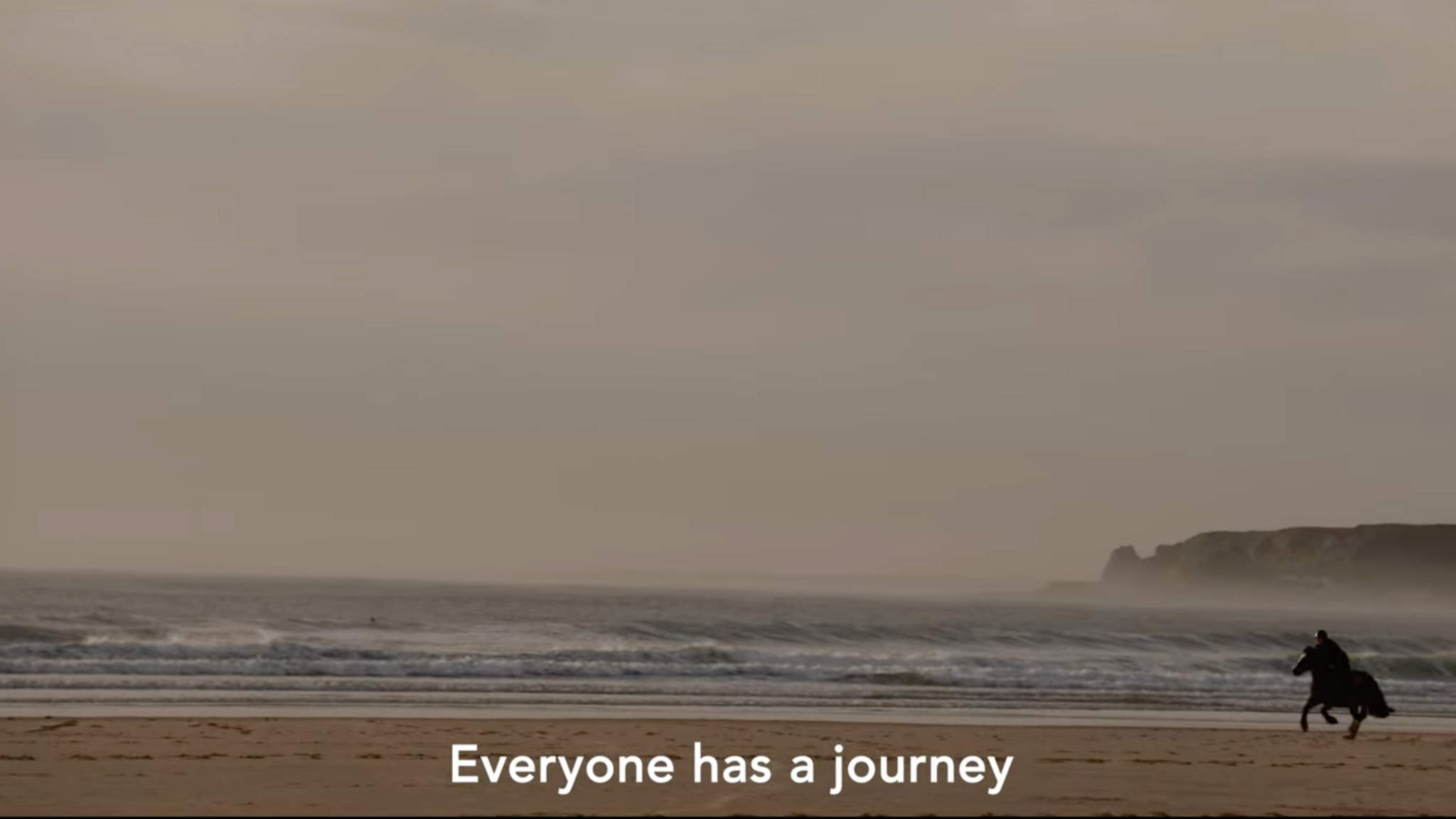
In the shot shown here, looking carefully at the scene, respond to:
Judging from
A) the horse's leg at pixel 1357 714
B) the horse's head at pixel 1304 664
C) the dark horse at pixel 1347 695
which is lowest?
the horse's leg at pixel 1357 714

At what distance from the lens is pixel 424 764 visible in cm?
1670

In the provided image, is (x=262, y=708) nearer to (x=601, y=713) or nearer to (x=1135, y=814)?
(x=601, y=713)

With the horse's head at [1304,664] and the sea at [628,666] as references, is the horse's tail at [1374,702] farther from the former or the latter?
the sea at [628,666]

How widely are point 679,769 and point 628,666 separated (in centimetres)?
1623

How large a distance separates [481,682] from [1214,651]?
1183 inches

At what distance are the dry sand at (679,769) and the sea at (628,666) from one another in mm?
3538

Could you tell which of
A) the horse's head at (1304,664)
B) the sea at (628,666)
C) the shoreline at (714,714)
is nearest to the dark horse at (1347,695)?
the horse's head at (1304,664)

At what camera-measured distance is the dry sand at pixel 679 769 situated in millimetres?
14352

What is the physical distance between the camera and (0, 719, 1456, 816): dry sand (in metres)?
14.4

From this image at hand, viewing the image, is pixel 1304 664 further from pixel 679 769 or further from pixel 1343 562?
pixel 1343 562

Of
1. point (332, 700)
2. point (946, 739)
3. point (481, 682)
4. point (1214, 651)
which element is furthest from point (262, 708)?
point (1214, 651)

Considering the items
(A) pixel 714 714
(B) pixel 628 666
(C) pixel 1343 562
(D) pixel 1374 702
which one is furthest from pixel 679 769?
(C) pixel 1343 562

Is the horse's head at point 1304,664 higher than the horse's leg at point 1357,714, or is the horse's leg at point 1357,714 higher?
the horse's head at point 1304,664

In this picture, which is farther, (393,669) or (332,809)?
(393,669)
